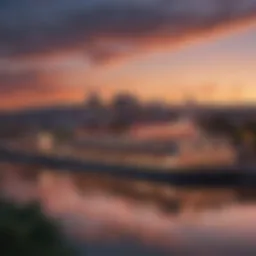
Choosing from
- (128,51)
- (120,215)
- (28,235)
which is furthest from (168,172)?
(28,235)

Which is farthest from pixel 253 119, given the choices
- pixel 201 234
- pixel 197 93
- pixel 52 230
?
pixel 52 230

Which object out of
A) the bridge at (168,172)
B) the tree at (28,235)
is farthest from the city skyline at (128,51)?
the tree at (28,235)

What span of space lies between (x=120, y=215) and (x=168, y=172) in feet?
0.75

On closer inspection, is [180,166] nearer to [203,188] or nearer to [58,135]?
[203,188]

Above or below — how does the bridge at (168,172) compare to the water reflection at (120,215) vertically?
above

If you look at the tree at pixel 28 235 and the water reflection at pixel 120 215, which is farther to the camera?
the water reflection at pixel 120 215

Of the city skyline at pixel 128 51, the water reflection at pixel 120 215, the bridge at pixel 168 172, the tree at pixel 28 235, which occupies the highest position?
the city skyline at pixel 128 51

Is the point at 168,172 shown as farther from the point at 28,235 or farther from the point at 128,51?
the point at 28,235

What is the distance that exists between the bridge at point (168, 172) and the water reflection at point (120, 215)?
3 centimetres

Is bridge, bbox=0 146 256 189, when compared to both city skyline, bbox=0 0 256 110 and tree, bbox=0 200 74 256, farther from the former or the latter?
tree, bbox=0 200 74 256

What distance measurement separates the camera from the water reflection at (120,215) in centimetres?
202

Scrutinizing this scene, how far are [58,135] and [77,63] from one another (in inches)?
10.6

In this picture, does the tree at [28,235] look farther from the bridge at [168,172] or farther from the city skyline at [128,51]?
the city skyline at [128,51]

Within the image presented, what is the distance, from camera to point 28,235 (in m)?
1.55
